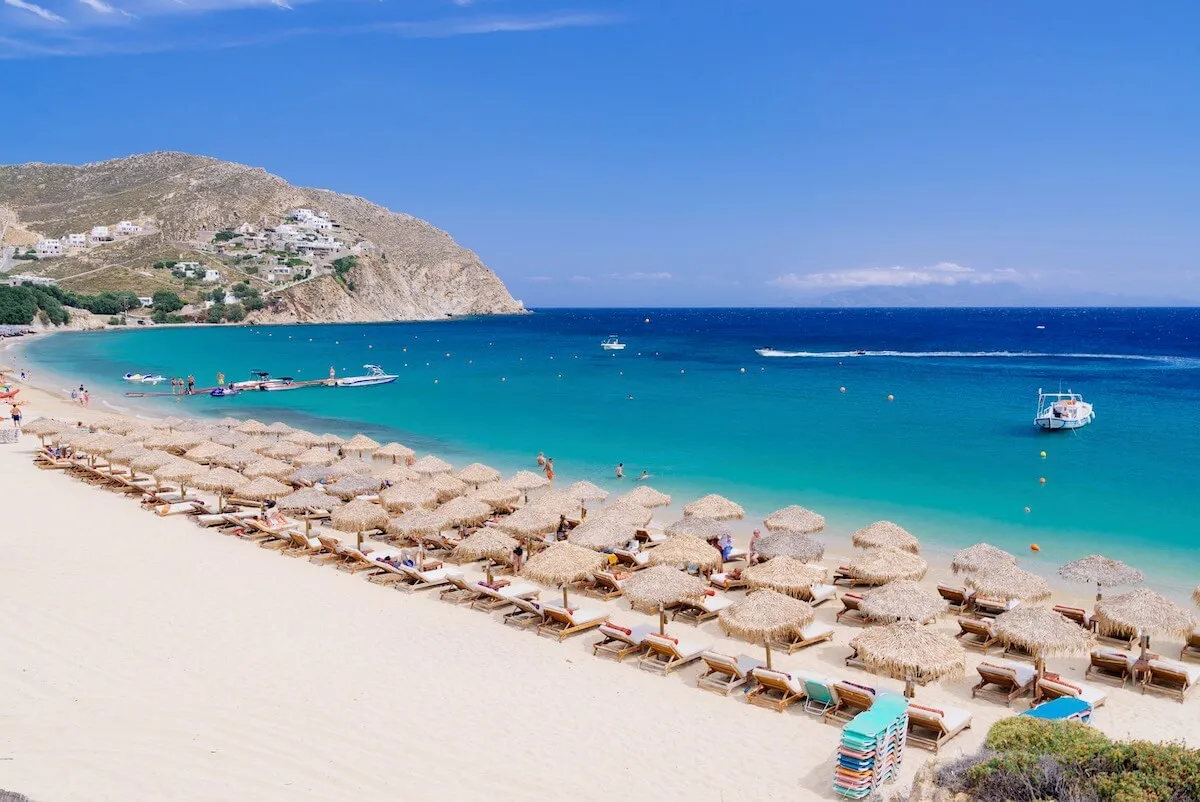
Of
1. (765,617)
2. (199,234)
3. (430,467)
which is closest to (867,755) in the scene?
(765,617)

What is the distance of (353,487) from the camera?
62.6ft

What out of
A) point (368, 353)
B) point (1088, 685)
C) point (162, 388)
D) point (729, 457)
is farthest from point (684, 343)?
point (1088, 685)

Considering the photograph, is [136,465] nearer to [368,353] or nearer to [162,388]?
[162,388]

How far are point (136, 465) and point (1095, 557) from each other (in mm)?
22009

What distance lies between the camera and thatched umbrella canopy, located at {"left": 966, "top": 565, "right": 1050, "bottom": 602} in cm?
1275

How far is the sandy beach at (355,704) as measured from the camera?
7898 mm

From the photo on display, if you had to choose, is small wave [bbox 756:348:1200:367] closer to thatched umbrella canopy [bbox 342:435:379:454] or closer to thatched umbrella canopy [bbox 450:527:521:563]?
thatched umbrella canopy [bbox 342:435:379:454]

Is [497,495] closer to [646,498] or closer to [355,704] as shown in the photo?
[646,498]

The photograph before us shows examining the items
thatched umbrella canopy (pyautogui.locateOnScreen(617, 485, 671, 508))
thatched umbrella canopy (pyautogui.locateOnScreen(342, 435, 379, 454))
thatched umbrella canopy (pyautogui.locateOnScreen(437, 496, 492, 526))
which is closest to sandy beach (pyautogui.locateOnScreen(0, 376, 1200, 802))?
thatched umbrella canopy (pyautogui.locateOnScreen(437, 496, 492, 526))

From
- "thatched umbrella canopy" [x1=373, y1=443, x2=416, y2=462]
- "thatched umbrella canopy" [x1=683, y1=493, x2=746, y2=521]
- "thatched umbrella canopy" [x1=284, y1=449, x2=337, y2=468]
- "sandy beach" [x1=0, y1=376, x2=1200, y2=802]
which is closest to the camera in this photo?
"sandy beach" [x1=0, y1=376, x2=1200, y2=802]

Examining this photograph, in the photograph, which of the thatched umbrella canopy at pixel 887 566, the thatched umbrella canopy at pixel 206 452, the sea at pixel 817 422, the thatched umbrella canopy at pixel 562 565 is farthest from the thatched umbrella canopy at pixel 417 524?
the thatched umbrella canopy at pixel 206 452

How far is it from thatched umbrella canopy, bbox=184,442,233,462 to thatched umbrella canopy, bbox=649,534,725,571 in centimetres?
1448

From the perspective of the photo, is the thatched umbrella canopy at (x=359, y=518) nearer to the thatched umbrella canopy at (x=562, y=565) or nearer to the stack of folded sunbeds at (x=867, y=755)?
the thatched umbrella canopy at (x=562, y=565)

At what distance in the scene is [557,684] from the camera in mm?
10672
